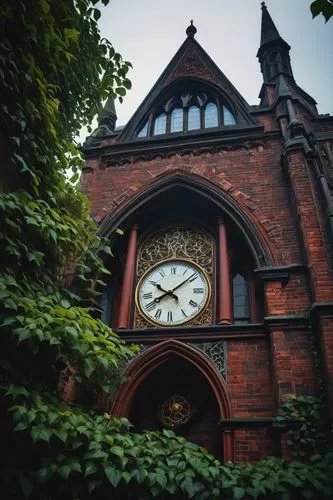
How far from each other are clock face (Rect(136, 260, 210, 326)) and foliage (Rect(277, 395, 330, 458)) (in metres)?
2.38

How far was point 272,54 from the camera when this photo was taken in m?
11.8

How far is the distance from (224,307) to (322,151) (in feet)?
12.2

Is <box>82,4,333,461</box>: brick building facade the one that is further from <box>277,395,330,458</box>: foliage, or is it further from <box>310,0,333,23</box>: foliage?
<box>310,0,333,23</box>: foliage

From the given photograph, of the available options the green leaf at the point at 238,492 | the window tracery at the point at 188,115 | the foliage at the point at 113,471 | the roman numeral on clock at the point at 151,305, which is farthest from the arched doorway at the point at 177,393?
the window tracery at the point at 188,115

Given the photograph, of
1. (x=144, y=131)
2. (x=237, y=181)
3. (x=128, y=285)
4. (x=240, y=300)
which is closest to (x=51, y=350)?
(x=128, y=285)

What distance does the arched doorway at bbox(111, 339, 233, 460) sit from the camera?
662cm

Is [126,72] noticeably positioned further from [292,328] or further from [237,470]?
[237,470]

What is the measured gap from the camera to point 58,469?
13.9ft

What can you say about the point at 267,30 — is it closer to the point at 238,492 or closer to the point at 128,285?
the point at 128,285

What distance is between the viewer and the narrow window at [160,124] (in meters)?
10.9

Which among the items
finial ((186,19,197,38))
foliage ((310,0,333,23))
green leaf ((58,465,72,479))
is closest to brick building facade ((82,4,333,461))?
green leaf ((58,465,72,479))

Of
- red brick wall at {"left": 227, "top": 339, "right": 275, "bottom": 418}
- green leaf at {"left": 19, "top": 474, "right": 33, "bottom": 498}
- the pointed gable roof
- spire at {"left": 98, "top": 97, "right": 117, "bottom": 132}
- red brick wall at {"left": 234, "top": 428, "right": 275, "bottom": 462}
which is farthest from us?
spire at {"left": 98, "top": 97, "right": 117, "bottom": 132}

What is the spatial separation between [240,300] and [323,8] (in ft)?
19.6

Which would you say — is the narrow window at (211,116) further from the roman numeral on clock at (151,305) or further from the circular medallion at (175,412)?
A: the circular medallion at (175,412)
